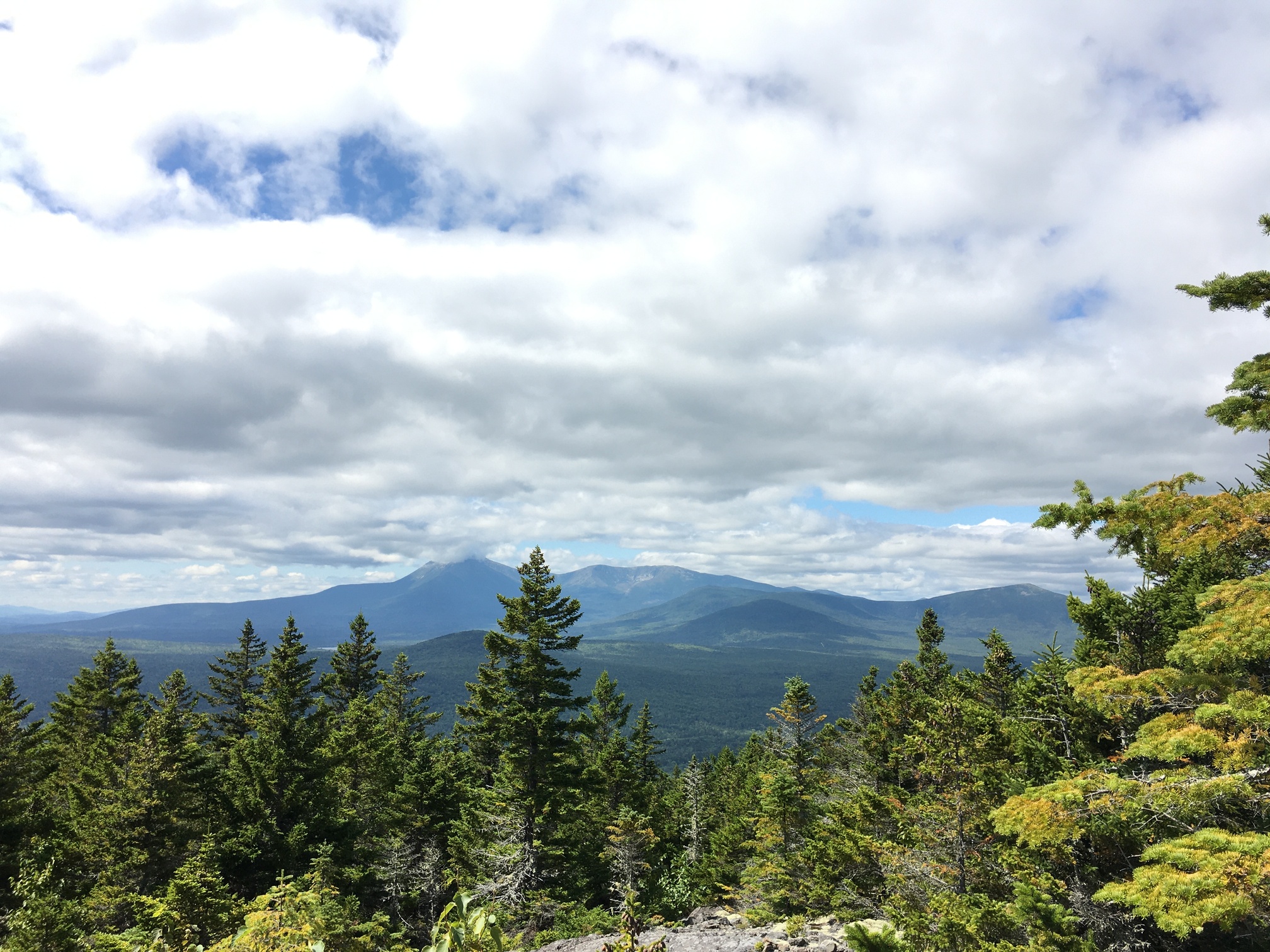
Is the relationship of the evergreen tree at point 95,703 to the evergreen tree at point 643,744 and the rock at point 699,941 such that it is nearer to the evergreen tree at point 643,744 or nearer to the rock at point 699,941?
the rock at point 699,941

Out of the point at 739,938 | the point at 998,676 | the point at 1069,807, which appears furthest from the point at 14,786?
A: the point at 998,676

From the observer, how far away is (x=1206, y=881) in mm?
8383

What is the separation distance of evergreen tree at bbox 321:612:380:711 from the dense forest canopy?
266 mm

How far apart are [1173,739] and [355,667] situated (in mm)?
53839

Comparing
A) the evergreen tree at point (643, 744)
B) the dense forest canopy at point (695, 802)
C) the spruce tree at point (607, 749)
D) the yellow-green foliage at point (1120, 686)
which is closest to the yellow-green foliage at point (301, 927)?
the dense forest canopy at point (695, 802)

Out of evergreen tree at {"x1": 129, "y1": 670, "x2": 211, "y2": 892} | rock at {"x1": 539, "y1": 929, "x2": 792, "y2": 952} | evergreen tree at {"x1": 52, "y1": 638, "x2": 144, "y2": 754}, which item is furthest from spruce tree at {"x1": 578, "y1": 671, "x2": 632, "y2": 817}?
evergreen tree at {"x1": 52, "y1": 638, "x2": 144, "y2": 754}

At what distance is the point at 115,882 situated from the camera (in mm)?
24453

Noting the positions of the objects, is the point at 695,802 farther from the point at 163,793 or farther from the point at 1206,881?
the point at 1206,881

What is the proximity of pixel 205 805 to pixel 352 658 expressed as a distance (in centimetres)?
2056

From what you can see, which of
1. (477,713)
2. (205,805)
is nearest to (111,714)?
(205,805)

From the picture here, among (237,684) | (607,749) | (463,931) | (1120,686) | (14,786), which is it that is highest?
(1120,686)

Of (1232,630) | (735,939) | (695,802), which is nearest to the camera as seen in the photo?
(1232,630)

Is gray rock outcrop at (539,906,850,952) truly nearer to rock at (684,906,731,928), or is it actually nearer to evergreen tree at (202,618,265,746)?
rock at (684,906,731,928)

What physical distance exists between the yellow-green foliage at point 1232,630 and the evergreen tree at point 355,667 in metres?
50.1
